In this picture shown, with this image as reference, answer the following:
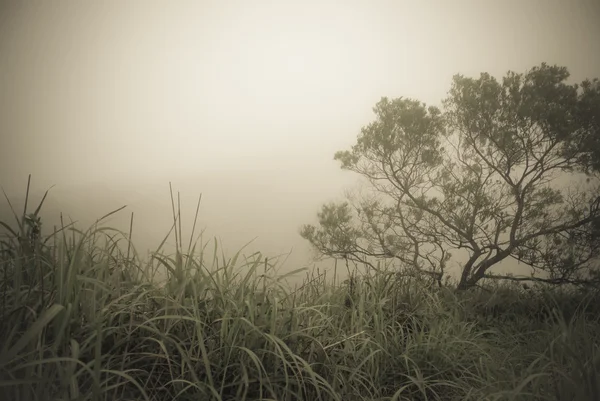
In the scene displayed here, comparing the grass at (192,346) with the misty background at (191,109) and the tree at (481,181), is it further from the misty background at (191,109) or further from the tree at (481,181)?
the tree at (481,181)

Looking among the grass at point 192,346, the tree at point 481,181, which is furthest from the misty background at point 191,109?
the grass at point 192,346

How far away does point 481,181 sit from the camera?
3.96 m

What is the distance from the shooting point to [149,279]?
1.13m

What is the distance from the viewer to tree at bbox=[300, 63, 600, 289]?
3.58 meters

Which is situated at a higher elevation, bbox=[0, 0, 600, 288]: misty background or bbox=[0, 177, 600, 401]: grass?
bbox=[0, 0, 600, 288]: misty background

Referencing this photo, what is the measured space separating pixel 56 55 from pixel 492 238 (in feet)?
22.3

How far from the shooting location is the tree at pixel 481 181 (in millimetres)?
3578

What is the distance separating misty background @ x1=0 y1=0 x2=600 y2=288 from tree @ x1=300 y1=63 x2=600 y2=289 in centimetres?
28

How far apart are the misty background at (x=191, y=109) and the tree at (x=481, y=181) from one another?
28 centimetres

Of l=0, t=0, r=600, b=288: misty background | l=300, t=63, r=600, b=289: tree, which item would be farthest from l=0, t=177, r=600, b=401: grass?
l=300, t=63, r=600, b=289: tree

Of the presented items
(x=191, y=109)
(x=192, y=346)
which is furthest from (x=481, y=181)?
(x=191, y=109)

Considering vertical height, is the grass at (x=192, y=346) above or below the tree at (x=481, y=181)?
below

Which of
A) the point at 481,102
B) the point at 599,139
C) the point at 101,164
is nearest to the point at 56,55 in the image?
the point at 101,164

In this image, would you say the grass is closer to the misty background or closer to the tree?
the misty background
